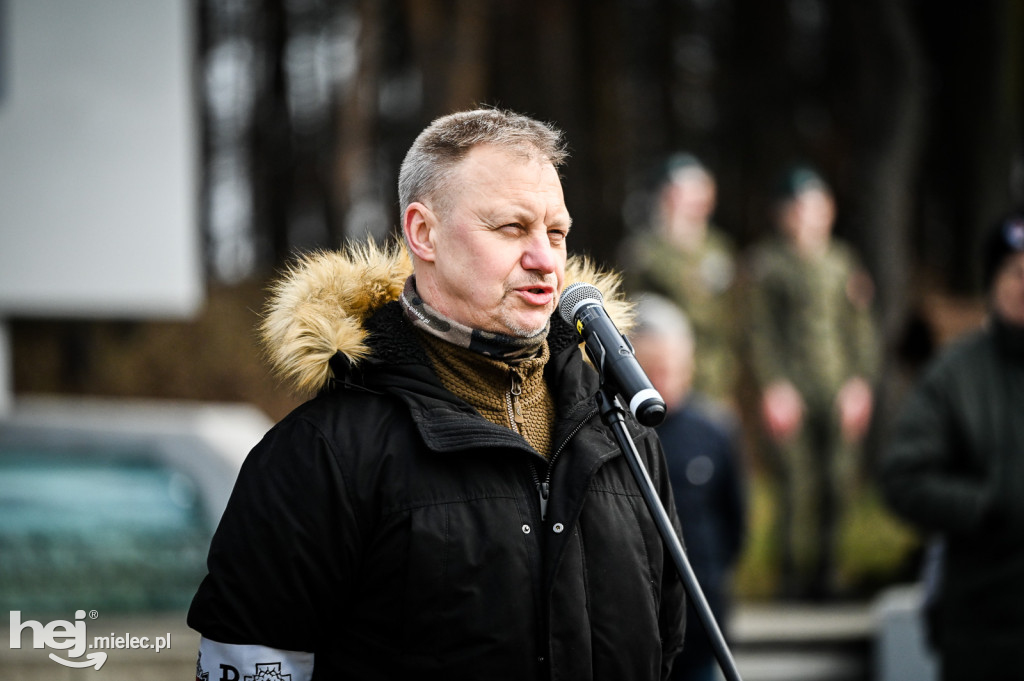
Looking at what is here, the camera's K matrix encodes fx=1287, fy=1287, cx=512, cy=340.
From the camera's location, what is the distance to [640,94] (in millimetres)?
17016

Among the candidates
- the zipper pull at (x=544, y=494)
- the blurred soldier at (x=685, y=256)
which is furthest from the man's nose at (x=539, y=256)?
the blurred soldier at (x=685, y=256)

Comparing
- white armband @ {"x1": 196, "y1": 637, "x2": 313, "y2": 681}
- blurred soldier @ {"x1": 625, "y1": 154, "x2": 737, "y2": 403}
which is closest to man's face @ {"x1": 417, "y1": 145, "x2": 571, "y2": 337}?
white armband @ {"x1": 196, "y1": 637, "x2": 313, "y2": 681}

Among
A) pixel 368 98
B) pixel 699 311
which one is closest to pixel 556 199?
pixel 699 311

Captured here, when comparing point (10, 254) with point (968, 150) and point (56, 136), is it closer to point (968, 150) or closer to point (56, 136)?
point (56, 136)

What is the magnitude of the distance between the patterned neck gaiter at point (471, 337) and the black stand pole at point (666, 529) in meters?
0.19

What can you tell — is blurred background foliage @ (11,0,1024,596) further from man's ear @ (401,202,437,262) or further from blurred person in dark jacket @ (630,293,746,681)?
man's ear @ (401,202,437,262)

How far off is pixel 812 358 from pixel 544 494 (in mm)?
5246

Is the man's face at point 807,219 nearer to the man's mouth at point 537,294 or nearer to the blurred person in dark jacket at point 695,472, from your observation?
the blurred person in dark jacket at point 695,472

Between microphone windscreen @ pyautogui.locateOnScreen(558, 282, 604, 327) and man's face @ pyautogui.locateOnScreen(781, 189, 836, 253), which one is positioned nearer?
microphone windscreen @ pyautogui.locateOnScreen(558, 282, 604, 327)

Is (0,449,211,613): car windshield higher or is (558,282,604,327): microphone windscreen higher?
(558,282,604,327): microphone windscreen

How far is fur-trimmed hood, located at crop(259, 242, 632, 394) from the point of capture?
2.42m

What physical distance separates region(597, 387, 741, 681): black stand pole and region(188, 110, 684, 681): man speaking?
101 millimetres

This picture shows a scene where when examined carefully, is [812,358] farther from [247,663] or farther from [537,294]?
[247,663]

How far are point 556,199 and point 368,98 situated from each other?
10.5 meters
